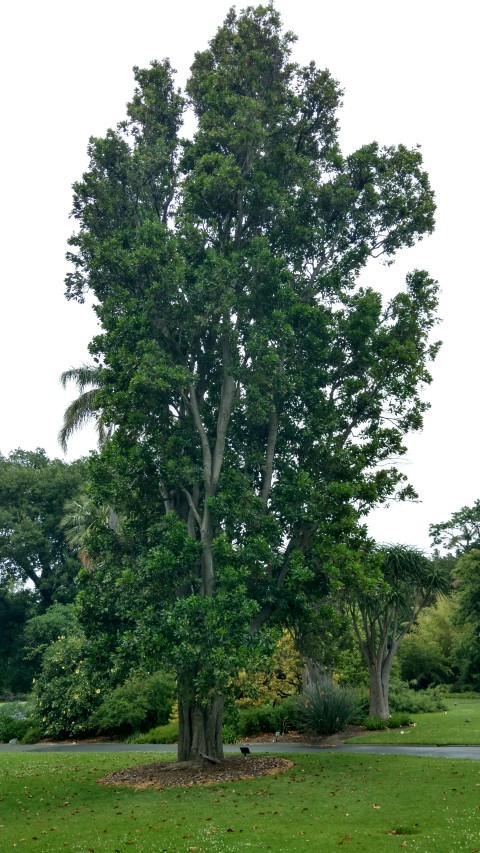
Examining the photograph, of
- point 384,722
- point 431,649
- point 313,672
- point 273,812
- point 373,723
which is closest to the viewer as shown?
point 273,812

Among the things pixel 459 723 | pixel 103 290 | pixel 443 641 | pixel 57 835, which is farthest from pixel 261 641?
pixel 443 641

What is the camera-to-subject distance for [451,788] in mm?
14117

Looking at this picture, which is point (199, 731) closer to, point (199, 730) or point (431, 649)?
point (199, 730)

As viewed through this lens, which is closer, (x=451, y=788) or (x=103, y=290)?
(x=451, y=788)

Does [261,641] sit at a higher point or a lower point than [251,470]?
lower

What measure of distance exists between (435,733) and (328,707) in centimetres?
347

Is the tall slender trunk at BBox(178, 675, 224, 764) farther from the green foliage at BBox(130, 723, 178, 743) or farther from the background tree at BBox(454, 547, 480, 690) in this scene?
the background tree at BBox(454, 547, 480, 690)

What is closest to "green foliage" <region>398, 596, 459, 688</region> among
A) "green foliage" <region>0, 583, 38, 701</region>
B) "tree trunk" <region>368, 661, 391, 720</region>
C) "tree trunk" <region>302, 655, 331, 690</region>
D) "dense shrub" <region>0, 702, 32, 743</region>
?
"tree trunk" <region>302, 655, 331, 690</region>

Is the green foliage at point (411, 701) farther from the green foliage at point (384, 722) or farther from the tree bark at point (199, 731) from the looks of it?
the tree bark at point (199, 731)

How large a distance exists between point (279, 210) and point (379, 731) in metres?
17.6

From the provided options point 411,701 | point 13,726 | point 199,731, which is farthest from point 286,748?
point 13,726

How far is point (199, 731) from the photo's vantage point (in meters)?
18.3

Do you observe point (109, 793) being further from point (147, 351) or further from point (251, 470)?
point (147, 351)

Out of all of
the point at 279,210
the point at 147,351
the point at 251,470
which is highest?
the point at 279,210
